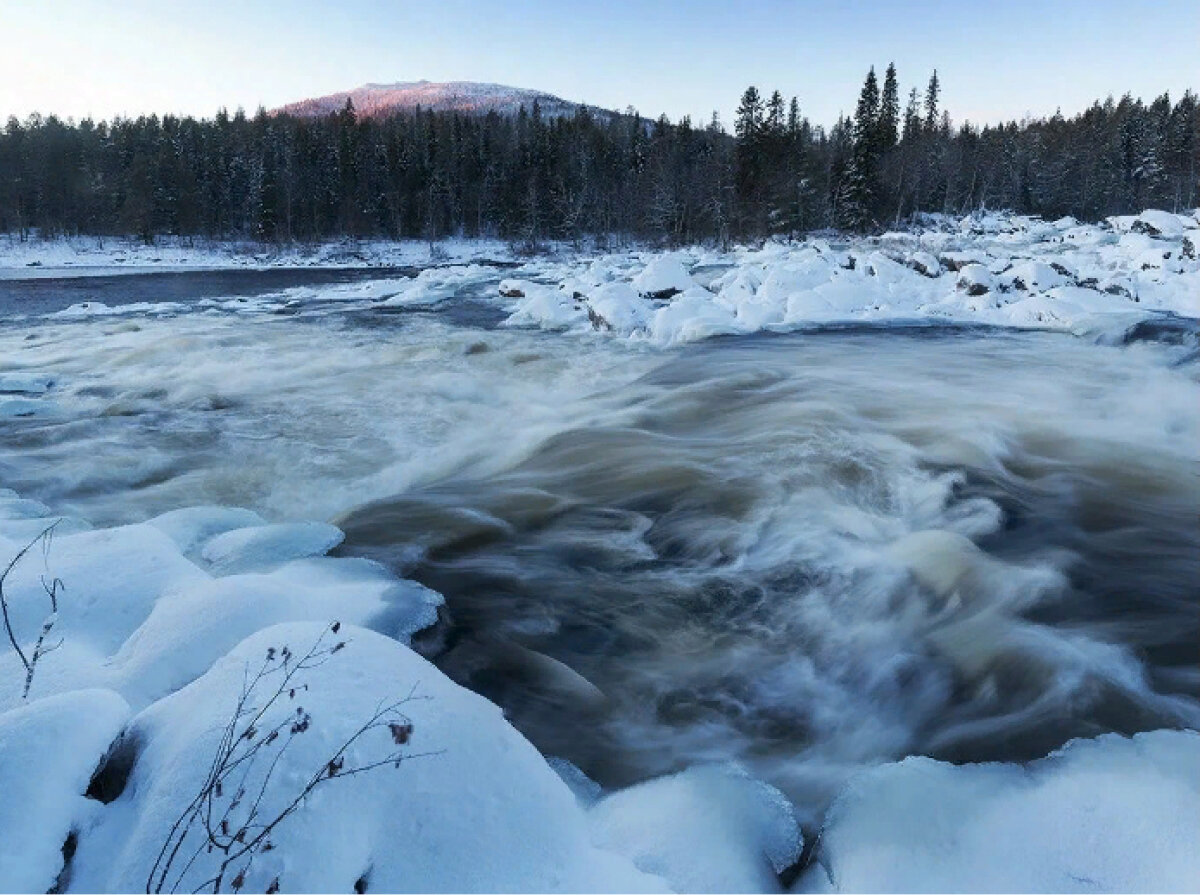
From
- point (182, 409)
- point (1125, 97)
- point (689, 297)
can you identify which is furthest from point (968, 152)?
point (182, 409)

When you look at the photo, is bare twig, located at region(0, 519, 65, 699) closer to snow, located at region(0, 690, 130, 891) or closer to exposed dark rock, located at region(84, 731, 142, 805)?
snow, located at region(0, 690, 130, 891)

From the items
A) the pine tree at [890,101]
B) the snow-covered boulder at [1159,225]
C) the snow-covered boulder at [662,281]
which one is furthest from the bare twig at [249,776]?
the pine tree at [890,101]

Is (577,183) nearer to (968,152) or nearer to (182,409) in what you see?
(968,152)

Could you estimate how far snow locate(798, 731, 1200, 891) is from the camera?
2.34 m

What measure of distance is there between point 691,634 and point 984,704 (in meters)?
1.54

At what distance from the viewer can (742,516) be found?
5652 millimetres

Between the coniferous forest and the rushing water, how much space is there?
4128 centimetres

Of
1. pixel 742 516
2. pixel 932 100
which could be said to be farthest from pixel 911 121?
pixel 742 516

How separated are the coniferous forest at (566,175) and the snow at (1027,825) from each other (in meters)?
48.0

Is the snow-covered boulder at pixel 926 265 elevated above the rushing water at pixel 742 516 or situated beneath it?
elevated above

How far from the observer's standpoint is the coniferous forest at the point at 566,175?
176 feet

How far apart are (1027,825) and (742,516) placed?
321 cm

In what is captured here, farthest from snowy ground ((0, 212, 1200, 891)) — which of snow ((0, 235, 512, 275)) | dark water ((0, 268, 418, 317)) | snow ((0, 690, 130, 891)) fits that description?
snow ((0, 235, 512, 275))

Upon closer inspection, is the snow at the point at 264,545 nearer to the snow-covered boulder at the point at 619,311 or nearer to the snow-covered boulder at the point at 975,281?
the snow-covered boulder at the point at 619,311
